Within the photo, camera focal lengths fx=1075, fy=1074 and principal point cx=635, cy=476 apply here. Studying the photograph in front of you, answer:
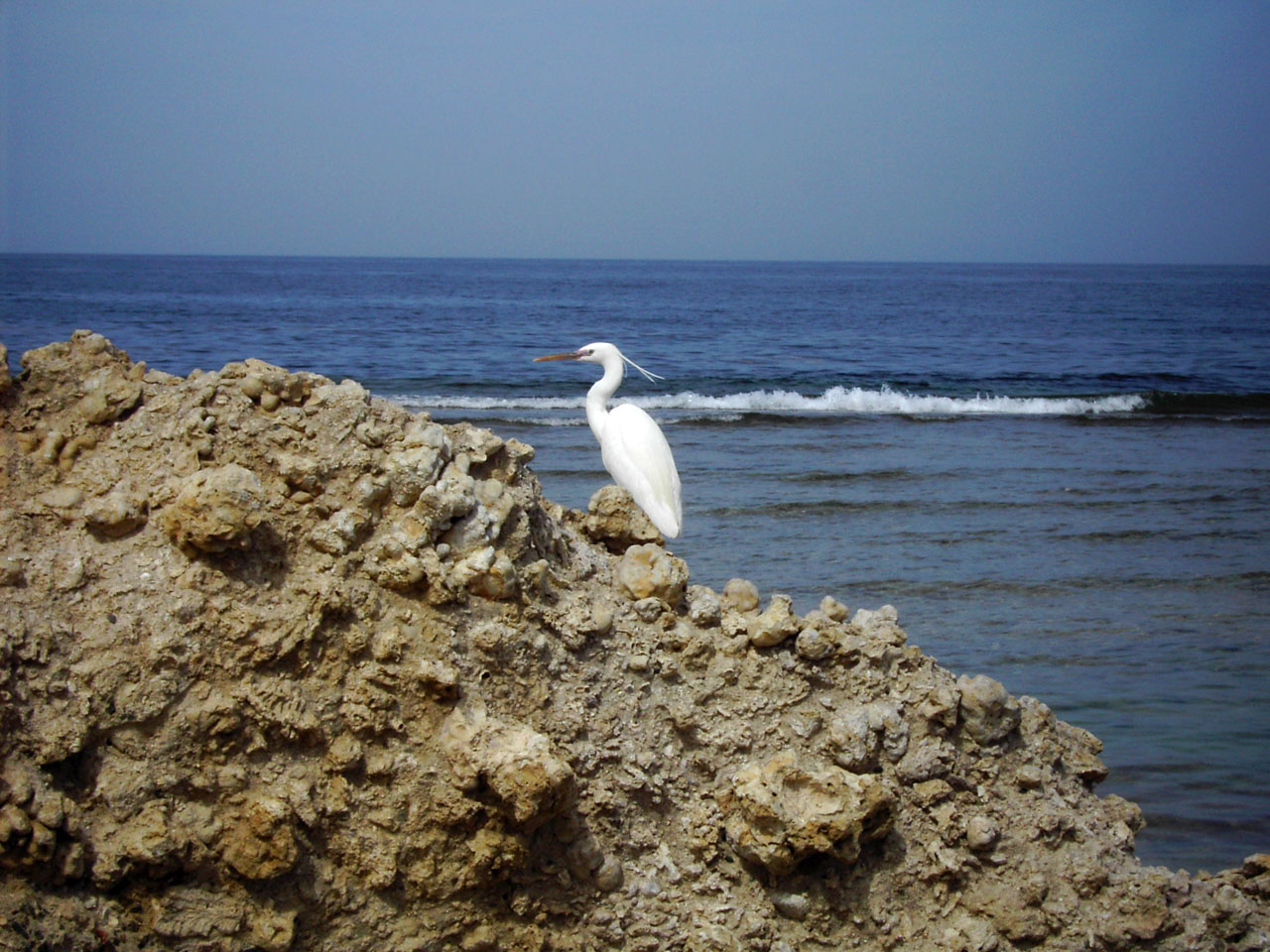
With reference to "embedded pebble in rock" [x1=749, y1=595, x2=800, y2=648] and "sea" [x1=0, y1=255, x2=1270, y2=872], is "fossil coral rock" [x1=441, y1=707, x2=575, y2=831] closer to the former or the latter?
"embedded pebble in rock" [x1=749, y1=595, x2=800, y2=648]

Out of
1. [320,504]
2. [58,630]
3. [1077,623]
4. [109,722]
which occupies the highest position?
[320,504]

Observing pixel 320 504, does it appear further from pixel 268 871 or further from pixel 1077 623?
pixel 1077 623

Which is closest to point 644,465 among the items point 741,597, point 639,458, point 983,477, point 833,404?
point 639,458

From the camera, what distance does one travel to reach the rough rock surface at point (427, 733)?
8.21 feet

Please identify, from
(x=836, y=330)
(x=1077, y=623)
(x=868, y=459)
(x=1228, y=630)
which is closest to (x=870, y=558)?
(x=1077, y=623)

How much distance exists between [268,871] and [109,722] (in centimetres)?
51

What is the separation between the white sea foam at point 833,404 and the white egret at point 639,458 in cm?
1069

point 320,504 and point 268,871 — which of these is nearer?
point 268,871

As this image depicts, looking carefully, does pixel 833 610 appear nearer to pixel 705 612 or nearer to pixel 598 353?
pixel 705 612

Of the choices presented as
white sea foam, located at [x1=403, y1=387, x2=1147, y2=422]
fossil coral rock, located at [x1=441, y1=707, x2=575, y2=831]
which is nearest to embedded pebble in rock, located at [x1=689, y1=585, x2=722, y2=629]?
fossil coral rock, located at [x1=441, y1=707, x2=575, y2=831]

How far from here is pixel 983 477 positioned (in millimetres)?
11625

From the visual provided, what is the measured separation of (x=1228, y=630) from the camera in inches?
269

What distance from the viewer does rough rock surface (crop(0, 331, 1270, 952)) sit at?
250cm

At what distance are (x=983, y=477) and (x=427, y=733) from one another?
32.6 ft
